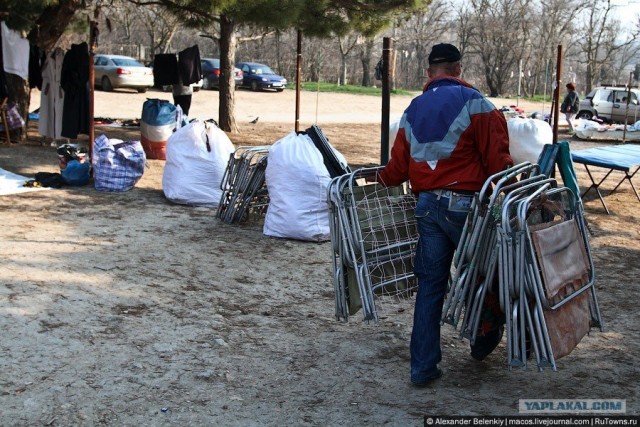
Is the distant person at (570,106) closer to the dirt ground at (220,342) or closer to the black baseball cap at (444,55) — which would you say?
the dirt ground at (220,342)

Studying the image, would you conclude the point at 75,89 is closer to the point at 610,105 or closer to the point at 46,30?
the point at 46,30

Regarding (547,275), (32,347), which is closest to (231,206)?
(32,347)

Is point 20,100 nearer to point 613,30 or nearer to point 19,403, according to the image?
point 19,403

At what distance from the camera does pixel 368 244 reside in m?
4.02

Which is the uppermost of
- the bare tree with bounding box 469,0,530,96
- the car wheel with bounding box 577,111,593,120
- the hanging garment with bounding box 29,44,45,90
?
the bare tree with bounding box 469,0,530,96

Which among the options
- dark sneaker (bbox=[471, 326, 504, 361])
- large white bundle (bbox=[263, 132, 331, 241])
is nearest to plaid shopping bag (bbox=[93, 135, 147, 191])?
large white bundle (bbox=[263, 132, 331, 241])

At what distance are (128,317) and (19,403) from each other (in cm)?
126

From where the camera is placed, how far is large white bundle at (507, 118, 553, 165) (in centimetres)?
984

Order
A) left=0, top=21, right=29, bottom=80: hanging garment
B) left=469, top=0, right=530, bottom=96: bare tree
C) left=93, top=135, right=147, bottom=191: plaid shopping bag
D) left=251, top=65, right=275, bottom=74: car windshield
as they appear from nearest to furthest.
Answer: left=93, top=135, right=147, bottom=191: plaid shopping bag → left=0, top=21, right=29, bottom=80: hanging garment → left=251, top=65, right=275, bottom=74: car windshield → left=469, top=0, right=530, bottom=96: bare tree

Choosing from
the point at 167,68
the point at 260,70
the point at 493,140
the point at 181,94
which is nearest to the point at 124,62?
the point at 260,70

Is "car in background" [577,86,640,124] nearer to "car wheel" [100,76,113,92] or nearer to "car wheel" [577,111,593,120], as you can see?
"car wheel" [577,111,593,120]

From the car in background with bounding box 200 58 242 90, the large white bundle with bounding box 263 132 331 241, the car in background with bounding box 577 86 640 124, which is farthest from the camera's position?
the car in background with bounding box 200 58 242 90

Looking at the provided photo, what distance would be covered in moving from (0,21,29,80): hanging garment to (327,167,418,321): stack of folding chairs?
26.2ft

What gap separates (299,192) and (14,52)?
5.86 metres
